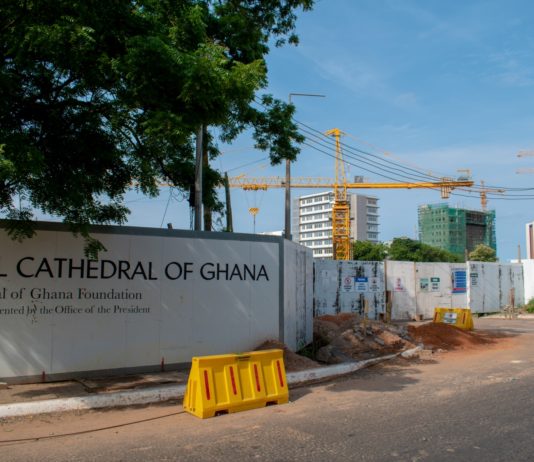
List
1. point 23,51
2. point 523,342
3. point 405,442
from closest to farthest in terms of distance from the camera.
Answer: point 405,442, point 23,51, point 523,342

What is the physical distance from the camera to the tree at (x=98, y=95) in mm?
7598

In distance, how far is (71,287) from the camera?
9.99 metres

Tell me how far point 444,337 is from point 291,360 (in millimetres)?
7139

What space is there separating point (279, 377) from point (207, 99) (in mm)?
4544

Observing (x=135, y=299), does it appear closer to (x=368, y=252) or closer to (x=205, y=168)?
(x=205, y=168)

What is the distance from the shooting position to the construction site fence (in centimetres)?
2205

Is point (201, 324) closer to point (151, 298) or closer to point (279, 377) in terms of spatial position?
point (151, 298)

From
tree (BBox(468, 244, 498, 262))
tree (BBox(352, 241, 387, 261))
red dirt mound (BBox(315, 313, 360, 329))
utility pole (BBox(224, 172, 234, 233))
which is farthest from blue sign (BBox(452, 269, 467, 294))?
tree (BBox(468, 244, 498, 262))

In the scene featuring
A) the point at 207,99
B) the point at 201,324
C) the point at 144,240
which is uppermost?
the point at 207,99

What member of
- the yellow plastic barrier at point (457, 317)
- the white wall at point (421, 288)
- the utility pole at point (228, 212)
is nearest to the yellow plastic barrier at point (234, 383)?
the utility pole at point (228, 212)

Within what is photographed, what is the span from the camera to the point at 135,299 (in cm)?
1053

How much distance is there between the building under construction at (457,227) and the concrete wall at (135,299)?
175 m

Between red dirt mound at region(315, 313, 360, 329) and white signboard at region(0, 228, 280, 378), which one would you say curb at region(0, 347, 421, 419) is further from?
red dirt mound at region(315, 313, 360, 329)

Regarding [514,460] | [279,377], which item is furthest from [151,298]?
[514,460]
